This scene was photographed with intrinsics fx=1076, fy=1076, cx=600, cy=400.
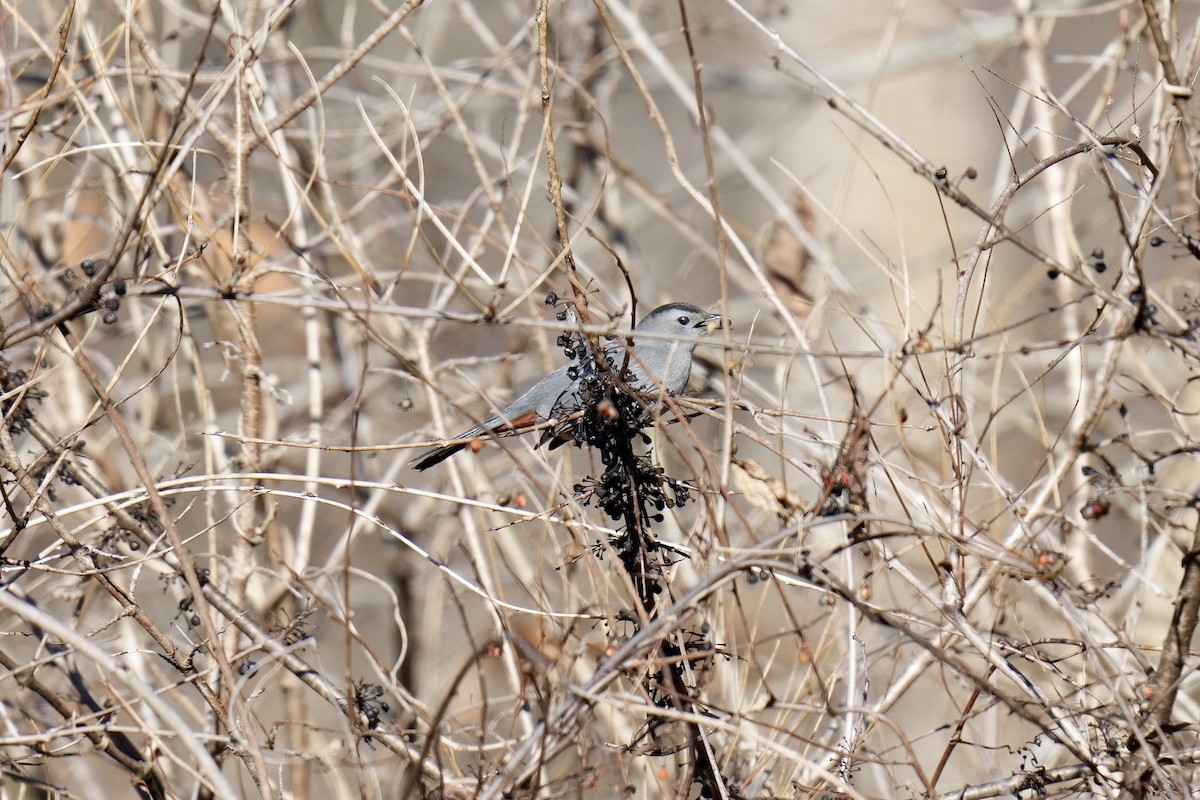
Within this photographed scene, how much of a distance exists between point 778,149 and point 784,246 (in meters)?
3.47

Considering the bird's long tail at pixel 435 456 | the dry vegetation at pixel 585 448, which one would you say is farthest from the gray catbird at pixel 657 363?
the dry vegetation at pixel 585 448

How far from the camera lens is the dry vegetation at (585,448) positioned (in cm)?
239

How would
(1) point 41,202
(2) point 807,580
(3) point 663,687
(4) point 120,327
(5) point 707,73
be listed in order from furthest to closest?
1. (5) point 707,73
2. (4) point 120,327
3. (1) point 41,202
4. (3) point 663,687
5. (2) point 807,580

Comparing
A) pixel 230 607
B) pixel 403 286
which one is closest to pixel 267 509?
pixel 230 607

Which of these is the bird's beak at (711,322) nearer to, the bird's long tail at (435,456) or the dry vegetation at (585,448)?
the dry vegetation at (585,448)

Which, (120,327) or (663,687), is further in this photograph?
(120,327)

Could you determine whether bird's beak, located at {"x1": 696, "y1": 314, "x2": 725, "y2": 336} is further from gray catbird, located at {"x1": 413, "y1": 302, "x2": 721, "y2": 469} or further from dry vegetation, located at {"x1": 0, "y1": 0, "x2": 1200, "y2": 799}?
dry vegetation, located at {"x1": 0, "y1": 0, "x2": 1200, "y2": 799}

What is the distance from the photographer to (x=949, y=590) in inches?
110

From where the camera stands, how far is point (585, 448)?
19.3ft

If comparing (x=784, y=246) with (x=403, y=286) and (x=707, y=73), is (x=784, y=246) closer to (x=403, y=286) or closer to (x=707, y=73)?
(x=707, y=73)

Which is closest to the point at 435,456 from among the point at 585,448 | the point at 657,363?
the point at 657,363

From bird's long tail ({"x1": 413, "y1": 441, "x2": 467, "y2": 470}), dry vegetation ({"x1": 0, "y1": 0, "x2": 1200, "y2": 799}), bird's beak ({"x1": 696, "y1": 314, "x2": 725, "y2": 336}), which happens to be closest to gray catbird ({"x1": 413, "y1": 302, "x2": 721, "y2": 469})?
bird's beak ({"x1": 696, "y1": 314, "x2": 725, "y2": 336})

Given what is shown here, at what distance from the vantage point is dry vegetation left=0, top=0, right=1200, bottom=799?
239 centimetres

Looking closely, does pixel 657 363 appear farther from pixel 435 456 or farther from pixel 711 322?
pixel 435 456
